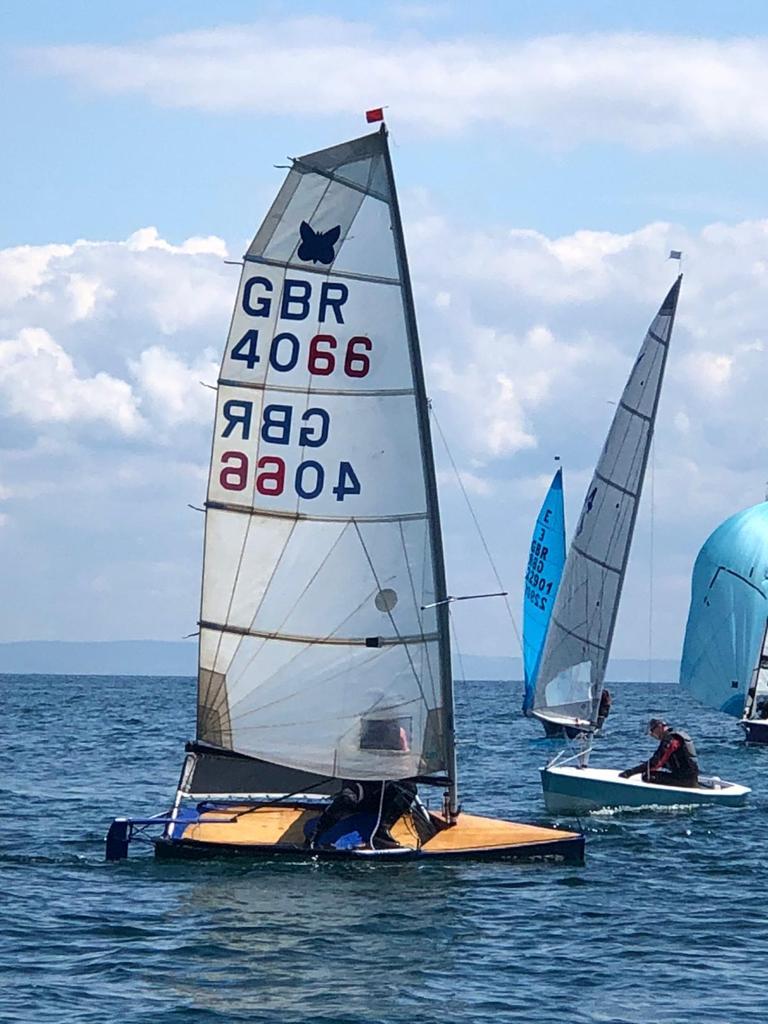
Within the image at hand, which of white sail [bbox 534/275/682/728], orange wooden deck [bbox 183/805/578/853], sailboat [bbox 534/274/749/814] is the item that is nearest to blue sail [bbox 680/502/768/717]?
sailboat [bbox 534/274/749/814]

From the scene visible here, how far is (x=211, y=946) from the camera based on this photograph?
1856 centimetres

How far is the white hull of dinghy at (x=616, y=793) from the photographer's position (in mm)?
29094

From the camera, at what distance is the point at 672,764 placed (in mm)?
29500

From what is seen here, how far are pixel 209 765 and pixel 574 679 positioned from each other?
1221 cm

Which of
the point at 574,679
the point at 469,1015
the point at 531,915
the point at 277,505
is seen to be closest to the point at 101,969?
the point at 469,1015

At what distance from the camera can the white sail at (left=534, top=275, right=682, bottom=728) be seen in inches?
1325

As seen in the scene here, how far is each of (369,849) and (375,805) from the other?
1040 mm

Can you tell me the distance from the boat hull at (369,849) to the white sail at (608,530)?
395 inches

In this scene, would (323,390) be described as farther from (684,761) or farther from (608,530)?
(608,530)

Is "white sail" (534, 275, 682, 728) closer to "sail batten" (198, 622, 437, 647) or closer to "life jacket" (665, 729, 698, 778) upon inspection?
"life jacket" (665, 729, 698, 778)

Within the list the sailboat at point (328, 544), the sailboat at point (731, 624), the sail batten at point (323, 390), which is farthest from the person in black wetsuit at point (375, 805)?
the sailboat at point (731, 624)

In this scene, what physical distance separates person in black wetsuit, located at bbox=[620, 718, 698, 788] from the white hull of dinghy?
0.43 ft

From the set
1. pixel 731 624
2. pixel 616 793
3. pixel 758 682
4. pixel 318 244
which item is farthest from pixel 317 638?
pixel 731 624

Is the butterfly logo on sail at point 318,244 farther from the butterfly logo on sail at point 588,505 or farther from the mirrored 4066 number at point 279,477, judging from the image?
the butterfly logo on sail at point 588,505
